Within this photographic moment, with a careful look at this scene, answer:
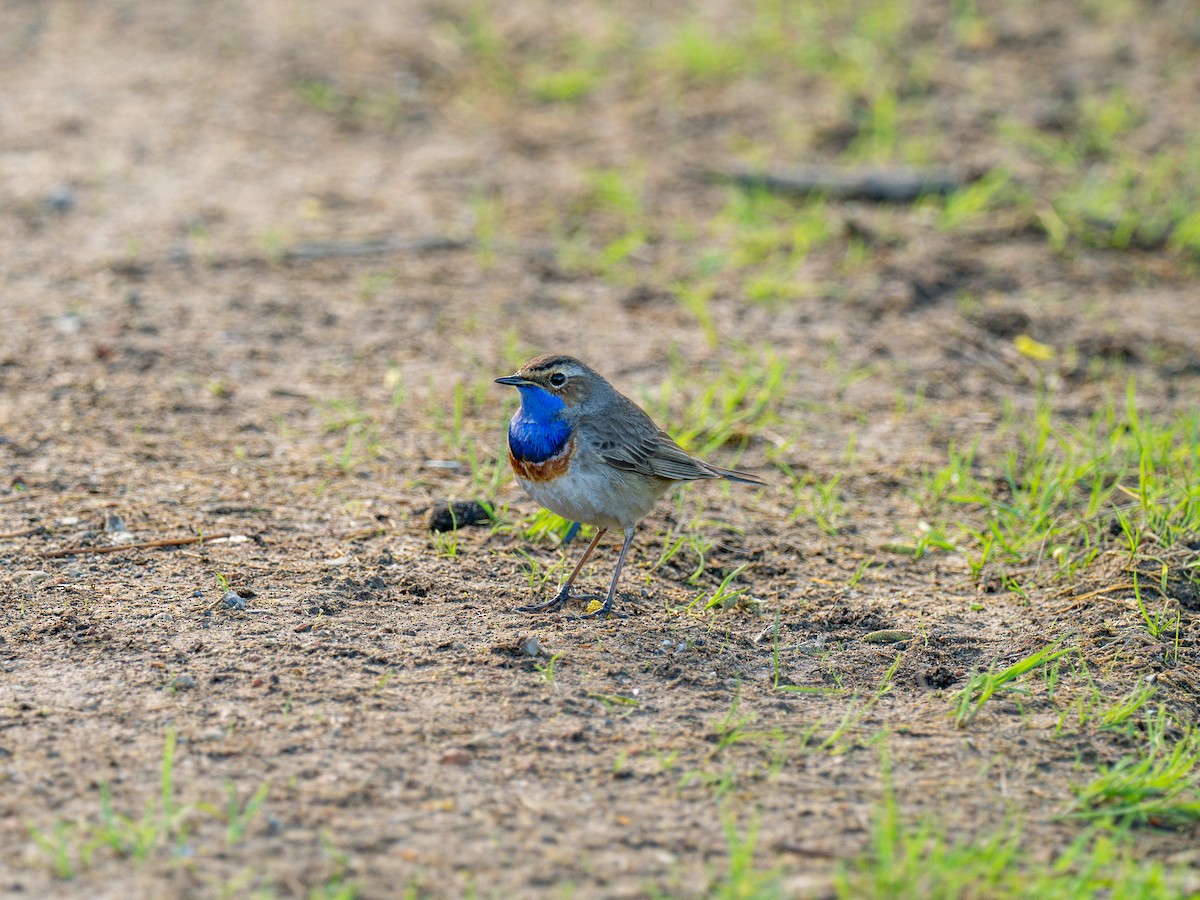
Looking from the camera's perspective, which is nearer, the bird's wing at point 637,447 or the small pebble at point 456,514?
the bird's wing at point 637,447

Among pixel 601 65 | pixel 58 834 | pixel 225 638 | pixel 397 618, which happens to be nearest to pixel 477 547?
pixel 397 618

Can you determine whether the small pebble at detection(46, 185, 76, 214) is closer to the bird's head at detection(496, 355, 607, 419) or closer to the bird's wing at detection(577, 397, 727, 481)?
the bird's head at detection(496, 355, 607, 419)

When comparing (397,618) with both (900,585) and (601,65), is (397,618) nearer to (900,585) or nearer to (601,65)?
(900,585)

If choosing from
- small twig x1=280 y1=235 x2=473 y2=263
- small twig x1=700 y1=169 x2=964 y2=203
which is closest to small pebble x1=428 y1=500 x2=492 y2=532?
small twig x1=280 y1=235 x2=473 y2=263

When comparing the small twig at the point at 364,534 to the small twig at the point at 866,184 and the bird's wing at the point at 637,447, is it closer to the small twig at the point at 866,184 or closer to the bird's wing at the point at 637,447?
the bird's wing at the point at 637,447

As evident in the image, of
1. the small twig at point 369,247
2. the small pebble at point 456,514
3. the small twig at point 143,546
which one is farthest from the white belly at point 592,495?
the small twig at point 369,247

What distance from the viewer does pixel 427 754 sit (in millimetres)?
3656

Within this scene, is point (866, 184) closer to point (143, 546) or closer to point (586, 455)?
point (586, 455)

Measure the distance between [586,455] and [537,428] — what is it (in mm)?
200

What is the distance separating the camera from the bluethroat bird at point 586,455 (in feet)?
15.2

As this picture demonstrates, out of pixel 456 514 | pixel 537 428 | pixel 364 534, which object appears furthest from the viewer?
pixel 456 514

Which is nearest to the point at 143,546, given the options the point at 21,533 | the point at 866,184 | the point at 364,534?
the point at 21,533

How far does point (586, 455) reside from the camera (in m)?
4.68

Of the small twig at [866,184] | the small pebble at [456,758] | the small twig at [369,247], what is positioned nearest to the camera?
the small pebble at [456,758]
